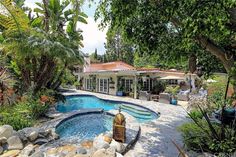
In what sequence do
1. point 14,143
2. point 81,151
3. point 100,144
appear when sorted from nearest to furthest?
point 81,151 → point 100,144 → point 14,143

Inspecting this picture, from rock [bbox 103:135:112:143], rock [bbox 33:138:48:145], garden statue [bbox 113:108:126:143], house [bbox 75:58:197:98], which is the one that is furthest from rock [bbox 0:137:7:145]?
house [bbox 75:58:197:98]

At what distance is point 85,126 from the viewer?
1402 centimetres

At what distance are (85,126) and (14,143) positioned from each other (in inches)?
217

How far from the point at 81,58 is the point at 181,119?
9.29 metres

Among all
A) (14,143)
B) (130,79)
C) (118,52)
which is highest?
(118,52)

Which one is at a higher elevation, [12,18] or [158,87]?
[12,18]

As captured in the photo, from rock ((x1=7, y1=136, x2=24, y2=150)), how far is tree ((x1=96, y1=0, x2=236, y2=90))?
6354mm

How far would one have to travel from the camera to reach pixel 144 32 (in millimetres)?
9453

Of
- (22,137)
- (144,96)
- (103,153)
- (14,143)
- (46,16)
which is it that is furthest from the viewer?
(144,96)

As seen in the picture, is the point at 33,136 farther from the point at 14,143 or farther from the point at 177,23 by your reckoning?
the point at 177,23

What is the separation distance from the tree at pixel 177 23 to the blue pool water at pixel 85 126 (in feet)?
19.5

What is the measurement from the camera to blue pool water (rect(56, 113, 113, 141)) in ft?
38.4

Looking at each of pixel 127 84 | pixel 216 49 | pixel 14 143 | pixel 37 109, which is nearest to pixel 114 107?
pixel 127 84

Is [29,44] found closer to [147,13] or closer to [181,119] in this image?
[147,13]
